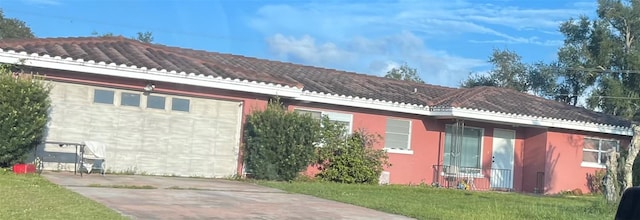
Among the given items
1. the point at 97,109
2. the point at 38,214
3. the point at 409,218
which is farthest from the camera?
the point at 97,109

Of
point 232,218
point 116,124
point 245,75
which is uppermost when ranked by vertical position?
point 245,75

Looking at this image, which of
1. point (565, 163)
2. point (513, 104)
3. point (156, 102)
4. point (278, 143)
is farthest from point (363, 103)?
point (565, 163)

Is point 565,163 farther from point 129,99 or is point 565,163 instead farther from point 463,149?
point 129,99

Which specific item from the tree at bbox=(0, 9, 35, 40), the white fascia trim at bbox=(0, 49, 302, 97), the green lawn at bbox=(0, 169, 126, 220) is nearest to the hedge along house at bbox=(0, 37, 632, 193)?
the white fascia trim at bbox=(0, 49, 302, 97)

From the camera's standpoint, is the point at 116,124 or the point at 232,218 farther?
the point at 116,124

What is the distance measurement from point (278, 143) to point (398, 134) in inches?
198

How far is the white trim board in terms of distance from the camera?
49.4 ft

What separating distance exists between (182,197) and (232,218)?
2.62m

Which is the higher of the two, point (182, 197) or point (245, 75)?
point (245, 75)

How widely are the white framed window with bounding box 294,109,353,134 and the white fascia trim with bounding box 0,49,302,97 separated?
139 centimetres

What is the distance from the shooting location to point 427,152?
21.0 m

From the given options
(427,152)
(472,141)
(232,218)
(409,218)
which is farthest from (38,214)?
(472,141)

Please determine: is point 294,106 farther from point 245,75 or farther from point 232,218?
point 232,218

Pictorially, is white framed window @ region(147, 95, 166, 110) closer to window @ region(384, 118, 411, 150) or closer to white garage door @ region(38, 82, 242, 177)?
white garage door @ region(38, 82, 242, 177)
